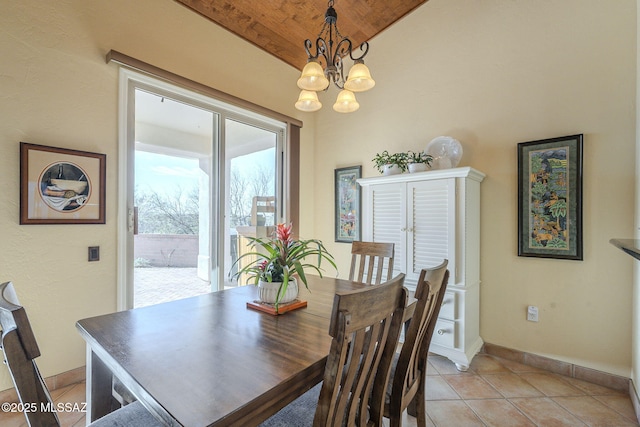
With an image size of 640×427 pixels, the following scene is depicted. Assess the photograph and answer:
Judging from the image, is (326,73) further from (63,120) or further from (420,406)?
(420,406)

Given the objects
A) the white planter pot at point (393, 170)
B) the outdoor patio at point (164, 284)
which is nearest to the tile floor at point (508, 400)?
the outdoor patio at point (164, 284)

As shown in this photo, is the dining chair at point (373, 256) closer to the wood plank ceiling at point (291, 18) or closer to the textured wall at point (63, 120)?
the textured wall at point (63, 120)

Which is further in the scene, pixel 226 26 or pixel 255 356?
pixel 226 26

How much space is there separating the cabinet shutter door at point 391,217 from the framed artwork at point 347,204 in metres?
0.61

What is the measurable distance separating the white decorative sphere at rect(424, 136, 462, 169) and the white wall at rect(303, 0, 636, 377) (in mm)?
171

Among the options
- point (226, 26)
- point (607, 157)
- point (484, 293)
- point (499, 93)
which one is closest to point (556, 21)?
point (499, 93)

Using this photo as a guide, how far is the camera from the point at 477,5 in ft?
8.75

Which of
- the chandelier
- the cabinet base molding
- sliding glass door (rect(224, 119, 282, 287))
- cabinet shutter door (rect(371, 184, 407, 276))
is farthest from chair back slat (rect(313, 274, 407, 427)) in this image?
sliding glass door (rect(224, 119, 282, 287))

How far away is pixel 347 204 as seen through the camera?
3.55 m

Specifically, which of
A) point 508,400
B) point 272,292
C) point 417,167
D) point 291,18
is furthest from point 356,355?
point 291,18

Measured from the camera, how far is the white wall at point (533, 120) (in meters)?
2.08

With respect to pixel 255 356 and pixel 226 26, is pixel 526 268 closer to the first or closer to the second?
pixel 255 356

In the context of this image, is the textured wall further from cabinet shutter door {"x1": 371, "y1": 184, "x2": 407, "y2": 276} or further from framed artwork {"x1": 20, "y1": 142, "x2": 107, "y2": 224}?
cabinet shutter door {"x1": 371, "y1": 184, "x2": 407, "y2": 276}

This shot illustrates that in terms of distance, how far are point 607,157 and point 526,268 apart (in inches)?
39.7
